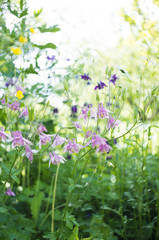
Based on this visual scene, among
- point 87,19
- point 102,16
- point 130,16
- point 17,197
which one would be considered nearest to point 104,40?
point 87,19

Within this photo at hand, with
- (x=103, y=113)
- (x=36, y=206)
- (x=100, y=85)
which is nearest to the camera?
(x=103, y=113)

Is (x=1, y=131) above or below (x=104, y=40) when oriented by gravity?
below

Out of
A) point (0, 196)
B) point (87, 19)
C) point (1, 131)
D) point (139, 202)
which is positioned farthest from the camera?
point (87, 19)

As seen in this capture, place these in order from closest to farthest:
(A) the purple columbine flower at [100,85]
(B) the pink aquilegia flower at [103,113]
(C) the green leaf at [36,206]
Answer: (B) the pink aquilegia flower at [103,113] → (A) the purple columbine flower at [100,85] → (C) the green leaf at [36,206]

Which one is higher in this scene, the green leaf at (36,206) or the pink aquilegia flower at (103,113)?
the pink aquilegia flower at (103,113)

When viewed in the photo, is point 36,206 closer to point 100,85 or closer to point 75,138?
point 75,138

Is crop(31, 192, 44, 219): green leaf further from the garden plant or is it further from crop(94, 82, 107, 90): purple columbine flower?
crop(94, 82, 107, 90): purple columbine flower

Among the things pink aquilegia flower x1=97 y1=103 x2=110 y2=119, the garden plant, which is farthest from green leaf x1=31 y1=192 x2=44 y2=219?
pink aquilegia flower x1=97 y1=103 x2=110 y2=119

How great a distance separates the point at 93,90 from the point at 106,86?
0.19 metres

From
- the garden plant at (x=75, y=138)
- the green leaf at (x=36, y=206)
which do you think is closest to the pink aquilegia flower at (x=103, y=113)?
the garden plant at (x=75, y=138)

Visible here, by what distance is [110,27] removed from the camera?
327 inches

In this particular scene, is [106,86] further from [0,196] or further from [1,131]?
[0,196]

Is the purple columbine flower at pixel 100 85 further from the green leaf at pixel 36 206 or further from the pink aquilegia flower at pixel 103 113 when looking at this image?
the green leaf at pixel 36 206

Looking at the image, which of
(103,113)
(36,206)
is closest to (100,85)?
(103,113)
